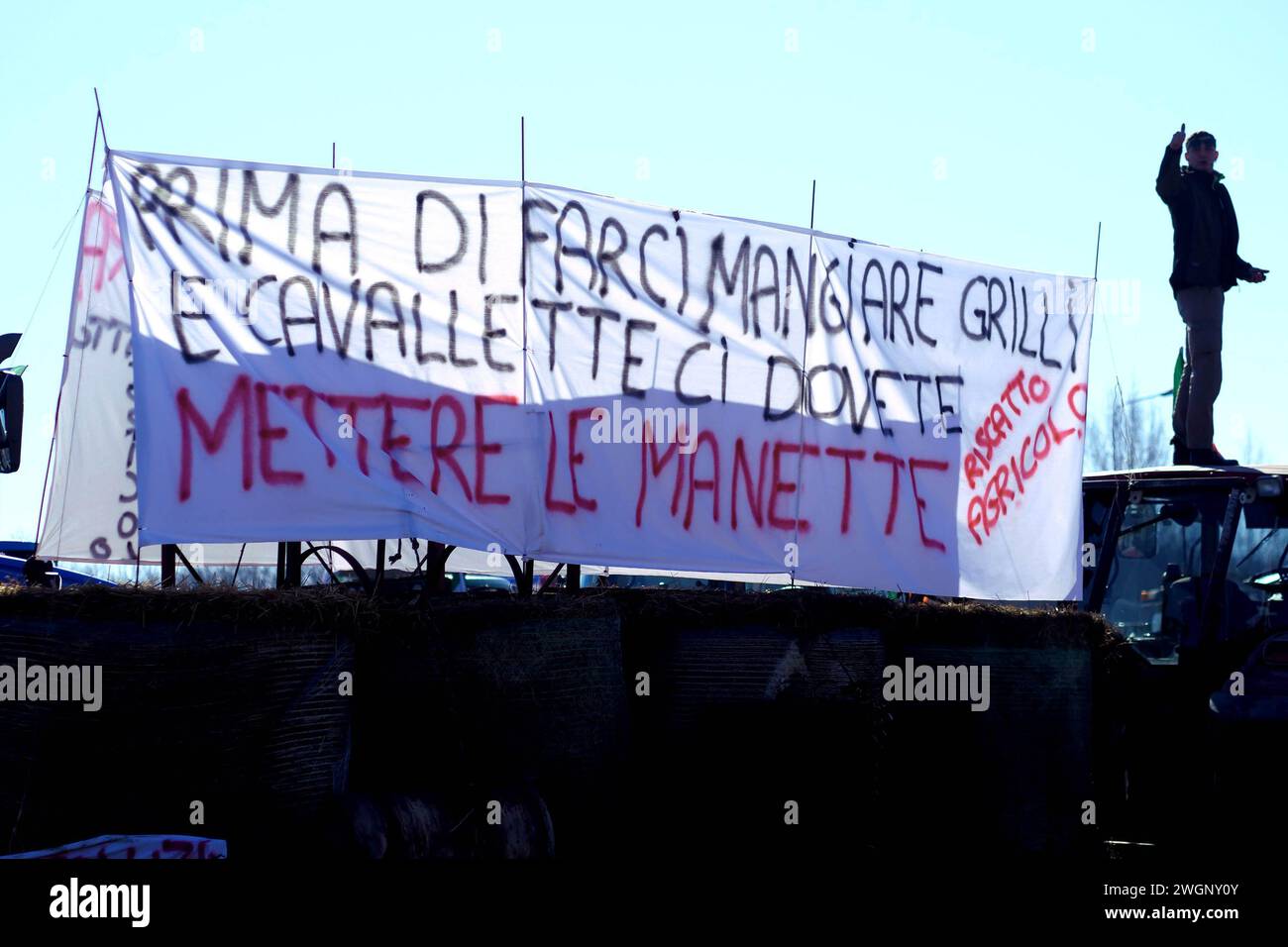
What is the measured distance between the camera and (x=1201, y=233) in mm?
9430

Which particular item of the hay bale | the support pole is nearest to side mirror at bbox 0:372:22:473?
the support pole

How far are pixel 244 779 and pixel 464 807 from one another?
0.78 m

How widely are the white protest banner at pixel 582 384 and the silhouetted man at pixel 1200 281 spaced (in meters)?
1.08

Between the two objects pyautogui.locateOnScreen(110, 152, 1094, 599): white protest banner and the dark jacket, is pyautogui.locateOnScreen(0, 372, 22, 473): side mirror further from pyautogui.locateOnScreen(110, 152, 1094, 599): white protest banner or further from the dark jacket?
the dark jacket

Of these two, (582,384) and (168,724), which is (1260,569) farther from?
(168,724)

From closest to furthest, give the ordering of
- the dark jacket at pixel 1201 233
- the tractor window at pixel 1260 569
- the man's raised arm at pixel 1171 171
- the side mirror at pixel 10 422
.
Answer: the side mirror at pixel 10 422 → the tractor window at pixel 1260 569 → the dark jacket at pixel 1201 233 → the man's raised arm at pixel 1171 171

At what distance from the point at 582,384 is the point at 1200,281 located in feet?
15.0

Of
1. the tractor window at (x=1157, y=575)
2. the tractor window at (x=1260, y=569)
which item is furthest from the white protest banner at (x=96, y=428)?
the tractor window at (x=1260, y=569)

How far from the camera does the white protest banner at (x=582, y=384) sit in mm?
6129

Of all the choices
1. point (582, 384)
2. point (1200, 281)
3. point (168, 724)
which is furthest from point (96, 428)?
point (1200, 281)

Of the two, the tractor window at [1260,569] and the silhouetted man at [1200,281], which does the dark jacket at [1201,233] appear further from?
the tractor window at [1260,569]

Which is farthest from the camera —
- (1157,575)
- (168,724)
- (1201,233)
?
(1201,233)

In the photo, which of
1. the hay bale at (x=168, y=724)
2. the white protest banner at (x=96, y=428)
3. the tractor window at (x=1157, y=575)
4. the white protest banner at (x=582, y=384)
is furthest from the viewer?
the white protest banner at (x=96, y=428)

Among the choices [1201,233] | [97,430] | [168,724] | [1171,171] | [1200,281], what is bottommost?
[168,724]
